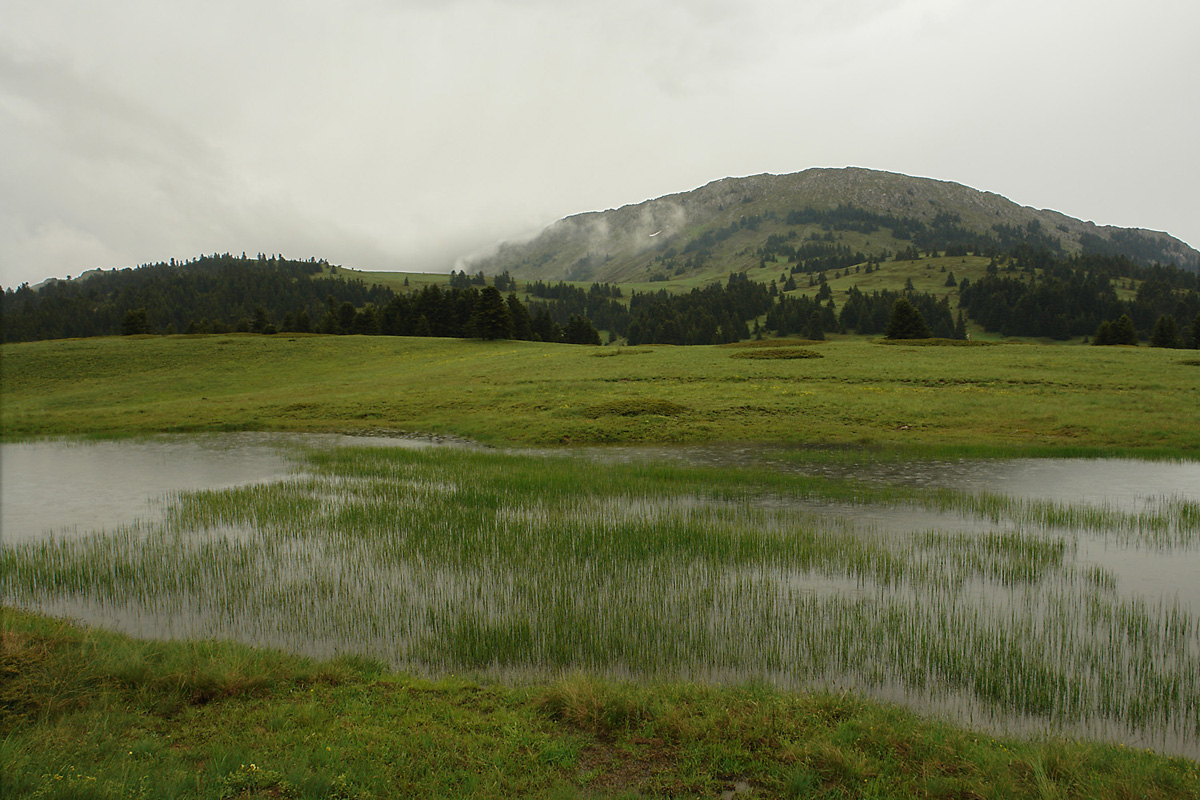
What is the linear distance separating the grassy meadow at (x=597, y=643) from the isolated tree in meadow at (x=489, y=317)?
61.9 metres

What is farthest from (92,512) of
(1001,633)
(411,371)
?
(411,371)

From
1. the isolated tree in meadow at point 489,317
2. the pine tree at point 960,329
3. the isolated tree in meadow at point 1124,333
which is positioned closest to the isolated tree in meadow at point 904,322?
the isolated tree in meadow at point 1124,333

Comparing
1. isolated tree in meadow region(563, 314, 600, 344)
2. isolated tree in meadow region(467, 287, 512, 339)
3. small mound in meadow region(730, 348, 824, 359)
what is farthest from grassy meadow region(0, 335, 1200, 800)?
isolated tree in meadow region(563, 314, 600, 344)

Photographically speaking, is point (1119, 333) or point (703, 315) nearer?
point (1119, 333)

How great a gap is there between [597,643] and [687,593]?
253 centimetres

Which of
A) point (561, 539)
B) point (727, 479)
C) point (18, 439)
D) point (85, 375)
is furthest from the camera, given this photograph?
point (85, 375)

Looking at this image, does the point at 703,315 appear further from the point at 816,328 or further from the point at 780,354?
the point at 780,354

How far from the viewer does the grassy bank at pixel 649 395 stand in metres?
31.2

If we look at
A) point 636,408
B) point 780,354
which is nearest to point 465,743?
point 636,408

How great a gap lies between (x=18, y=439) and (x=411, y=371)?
1131 inches

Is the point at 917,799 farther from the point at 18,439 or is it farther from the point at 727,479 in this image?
the point at 18,439

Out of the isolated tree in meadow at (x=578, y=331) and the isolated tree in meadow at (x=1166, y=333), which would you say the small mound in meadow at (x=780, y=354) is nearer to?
the isolated tree in meadow at (x=578, y=331)

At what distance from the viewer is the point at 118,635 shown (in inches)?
A: 365

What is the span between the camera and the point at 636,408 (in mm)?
35469
